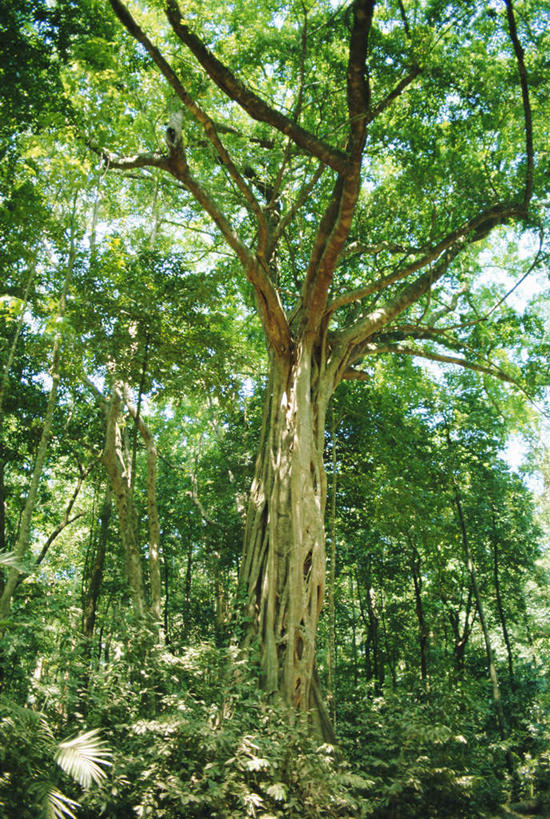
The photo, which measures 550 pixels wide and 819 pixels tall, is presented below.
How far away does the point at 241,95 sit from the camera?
465 cm

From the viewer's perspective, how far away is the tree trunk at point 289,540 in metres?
4.97

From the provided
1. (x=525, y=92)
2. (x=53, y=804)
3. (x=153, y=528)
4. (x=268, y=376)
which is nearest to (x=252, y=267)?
(x=268, y=376)

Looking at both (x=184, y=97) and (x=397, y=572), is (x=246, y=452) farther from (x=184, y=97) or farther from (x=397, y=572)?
(x=184, y=97)

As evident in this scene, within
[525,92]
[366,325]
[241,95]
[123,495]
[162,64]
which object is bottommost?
[123,495]

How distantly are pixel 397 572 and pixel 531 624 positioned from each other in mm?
6831

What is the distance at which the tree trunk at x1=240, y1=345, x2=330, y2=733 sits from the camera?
196 inches

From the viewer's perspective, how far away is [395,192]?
7508 mm

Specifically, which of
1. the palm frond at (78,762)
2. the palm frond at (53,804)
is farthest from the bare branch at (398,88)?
the palm frond at (53,804)

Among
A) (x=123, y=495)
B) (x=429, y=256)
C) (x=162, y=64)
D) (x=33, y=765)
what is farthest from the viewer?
(x=123, y=495)

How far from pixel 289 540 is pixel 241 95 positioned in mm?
4137

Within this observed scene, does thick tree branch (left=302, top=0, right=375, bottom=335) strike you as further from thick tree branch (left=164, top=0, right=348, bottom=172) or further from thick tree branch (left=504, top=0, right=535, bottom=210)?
thick tree branch (left=504, top=0, right=535, bottom=210)

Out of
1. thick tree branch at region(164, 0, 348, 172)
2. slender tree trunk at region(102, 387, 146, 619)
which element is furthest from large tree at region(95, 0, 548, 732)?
slender tree trunk at region(102, 387, 146, 619)

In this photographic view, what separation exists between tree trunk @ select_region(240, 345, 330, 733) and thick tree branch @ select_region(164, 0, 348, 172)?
2.22 metres

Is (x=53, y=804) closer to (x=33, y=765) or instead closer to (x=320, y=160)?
(x=33, y=765)
